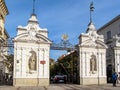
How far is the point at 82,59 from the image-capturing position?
3841 centimetres

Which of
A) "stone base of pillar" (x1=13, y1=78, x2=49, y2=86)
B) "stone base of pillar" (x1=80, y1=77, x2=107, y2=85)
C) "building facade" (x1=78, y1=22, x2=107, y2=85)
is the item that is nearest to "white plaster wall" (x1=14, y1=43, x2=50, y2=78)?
"stone base of pillar" (x1=13, y1=78, x2=49, y2=86)

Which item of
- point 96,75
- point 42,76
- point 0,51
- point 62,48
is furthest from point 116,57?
point 0,51

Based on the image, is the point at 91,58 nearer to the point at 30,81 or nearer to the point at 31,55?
the point at 31,55

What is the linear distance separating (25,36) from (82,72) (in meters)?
8.42

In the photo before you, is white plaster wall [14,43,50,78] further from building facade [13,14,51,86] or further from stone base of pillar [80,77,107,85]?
stone base of pillar [80,77,107,85]

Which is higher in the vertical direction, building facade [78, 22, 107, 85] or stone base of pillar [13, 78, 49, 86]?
building facade [78, 22, 107, 85]

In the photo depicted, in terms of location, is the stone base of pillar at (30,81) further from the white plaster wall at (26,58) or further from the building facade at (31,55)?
the white plaster wall at (26,58)

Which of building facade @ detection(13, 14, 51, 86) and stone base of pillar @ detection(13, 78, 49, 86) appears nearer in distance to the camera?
stone base of pillar @ detection(13, 78, 49, 86)

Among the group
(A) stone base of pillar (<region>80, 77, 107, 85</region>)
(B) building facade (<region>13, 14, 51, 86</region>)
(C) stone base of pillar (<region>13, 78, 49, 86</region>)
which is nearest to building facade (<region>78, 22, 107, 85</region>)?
(A) stone base of pillar (<region>80, 77, 107, 85</region>)

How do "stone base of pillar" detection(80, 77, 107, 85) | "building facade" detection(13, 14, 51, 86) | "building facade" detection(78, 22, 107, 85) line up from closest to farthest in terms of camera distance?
1. "building facade" detection(13, 14, 51, 86)
2. "stone base of pillar" detection(80, 77, 107, 85)
3. "building facade" detection(78, 22, 107, 85)

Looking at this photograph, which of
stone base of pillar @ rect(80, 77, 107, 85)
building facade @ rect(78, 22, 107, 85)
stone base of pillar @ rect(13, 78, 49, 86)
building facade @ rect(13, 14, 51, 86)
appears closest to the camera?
stone base of pillar @ rect(13, 78, 49, 86)

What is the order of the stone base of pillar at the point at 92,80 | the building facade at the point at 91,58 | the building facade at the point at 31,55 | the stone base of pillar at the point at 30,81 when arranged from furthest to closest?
the building facade at the point at 91,58
the stone base of pillar at the point at 92,80
the building facade at the point at 31,55
the stone base of pillar at the point at 30,81

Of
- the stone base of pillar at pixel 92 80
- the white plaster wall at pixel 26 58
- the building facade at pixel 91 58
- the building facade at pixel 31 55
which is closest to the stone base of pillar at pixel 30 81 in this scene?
the building facade at pixel 31 55

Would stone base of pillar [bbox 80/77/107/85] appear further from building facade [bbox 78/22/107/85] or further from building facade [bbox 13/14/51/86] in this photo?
building facade [bbox 13/14/51/86]
